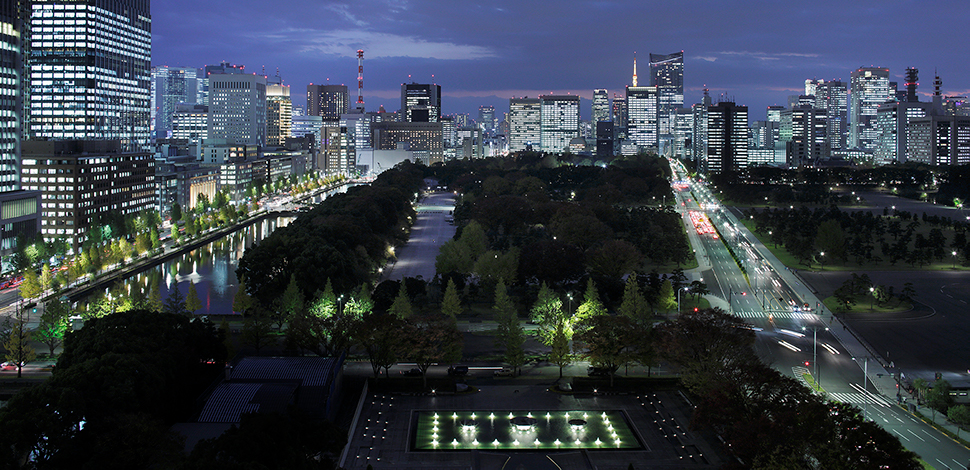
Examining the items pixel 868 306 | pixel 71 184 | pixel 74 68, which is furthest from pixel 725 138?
pixel 71 184

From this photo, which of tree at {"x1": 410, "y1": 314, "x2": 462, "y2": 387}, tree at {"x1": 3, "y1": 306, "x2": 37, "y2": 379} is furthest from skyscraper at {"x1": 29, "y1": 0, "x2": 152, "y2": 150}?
tree at {"x1": 410, "y1": 314, "x2": 462, "y2": 387}

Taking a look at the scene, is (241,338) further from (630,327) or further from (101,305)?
(630,327)

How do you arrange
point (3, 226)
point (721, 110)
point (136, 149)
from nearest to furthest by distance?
point (3, 226), point (136, 149), point (721, 110)

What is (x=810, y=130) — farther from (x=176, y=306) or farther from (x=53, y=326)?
(x=53, y=326)

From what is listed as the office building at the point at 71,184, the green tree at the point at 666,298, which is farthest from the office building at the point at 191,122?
the green tree at the point at 666,298

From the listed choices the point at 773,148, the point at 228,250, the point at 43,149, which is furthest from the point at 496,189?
the point at 773,148

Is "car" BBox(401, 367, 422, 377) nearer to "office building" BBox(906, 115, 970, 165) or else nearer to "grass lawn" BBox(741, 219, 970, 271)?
"grass lawn" BBox(741, 219, 970, 271)
